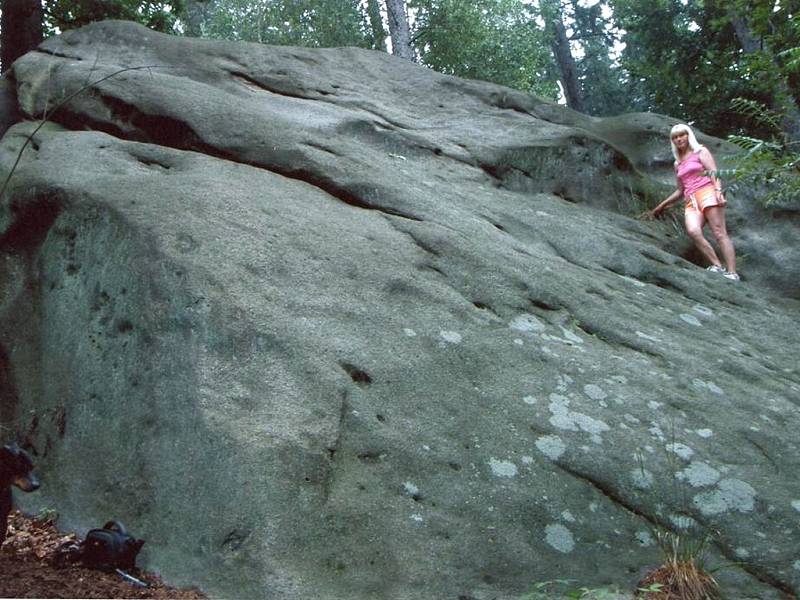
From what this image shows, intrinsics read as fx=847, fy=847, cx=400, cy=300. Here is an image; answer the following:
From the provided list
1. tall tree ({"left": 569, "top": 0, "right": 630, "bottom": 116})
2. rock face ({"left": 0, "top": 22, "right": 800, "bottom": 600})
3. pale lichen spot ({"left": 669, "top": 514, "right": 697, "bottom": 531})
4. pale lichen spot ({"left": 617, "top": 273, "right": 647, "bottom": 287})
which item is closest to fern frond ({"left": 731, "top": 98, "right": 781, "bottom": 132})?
rock face ({"left": 0, "top": 22, "right": 800, "bottom": 600})

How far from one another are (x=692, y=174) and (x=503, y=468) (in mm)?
5818

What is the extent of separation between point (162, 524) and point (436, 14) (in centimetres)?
1899

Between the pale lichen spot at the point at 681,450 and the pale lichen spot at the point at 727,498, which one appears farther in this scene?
the pale lichen spot at the point at 681,450

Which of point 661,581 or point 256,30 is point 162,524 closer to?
point 661,581

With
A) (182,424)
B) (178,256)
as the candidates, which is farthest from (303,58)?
(182,424)

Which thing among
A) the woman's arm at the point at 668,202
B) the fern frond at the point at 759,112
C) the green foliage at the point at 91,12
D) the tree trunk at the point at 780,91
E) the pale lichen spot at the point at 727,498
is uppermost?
the green foliage at the point at 91,12

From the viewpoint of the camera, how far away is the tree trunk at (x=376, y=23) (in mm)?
22562

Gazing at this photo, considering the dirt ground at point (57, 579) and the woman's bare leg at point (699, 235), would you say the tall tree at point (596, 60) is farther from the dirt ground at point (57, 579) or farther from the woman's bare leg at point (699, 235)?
the dirt ground at point (57, 579)

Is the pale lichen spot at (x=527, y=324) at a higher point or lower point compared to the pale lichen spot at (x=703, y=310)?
higher

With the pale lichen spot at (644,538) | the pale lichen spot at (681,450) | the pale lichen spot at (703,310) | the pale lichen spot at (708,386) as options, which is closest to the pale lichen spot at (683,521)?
the pale lichen spot at (644,538)

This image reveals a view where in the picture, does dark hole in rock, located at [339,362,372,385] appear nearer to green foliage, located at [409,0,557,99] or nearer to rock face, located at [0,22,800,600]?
rock face, located at [0,22,800,600]

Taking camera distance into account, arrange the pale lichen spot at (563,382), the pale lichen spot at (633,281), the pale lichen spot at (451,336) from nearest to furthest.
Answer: the pale lichen spot at (563,382) → the pale lichen spot at (451,336) → the pale lichen spot at (633,281)

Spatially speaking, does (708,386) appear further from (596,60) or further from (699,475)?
(596,60)

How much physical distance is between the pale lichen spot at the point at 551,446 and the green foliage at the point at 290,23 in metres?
17.7
